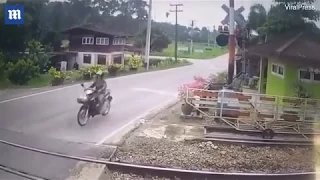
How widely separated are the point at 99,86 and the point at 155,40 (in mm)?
349

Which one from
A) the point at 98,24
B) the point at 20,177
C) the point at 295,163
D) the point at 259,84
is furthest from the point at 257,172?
the point at 20,177

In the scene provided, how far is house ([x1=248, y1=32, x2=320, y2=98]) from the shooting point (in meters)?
1.58

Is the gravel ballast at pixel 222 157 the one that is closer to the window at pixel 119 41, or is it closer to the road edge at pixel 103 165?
the road edge at pixel 103 165

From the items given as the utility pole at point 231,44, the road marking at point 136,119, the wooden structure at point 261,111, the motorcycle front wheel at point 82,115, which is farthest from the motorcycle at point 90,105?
the utility pole at point 231,44

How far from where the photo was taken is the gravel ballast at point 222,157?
Answer: 1.65m

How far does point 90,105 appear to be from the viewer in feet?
5.82

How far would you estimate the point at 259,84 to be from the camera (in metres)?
1.64

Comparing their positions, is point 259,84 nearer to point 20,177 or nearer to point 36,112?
point 36,112

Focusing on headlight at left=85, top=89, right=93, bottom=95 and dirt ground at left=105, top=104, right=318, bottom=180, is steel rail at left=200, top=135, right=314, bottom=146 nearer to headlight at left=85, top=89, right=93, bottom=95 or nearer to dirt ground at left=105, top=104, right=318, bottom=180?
dirt ground at left=105, top=104, right=318, bottom=180

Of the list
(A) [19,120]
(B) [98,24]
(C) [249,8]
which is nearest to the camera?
(C) [249,8]

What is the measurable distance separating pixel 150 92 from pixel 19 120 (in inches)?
27.6

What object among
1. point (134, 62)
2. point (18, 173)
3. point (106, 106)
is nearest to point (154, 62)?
point (134, 62)

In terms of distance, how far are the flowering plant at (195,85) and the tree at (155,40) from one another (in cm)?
21

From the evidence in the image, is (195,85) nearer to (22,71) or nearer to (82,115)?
(82,115)
